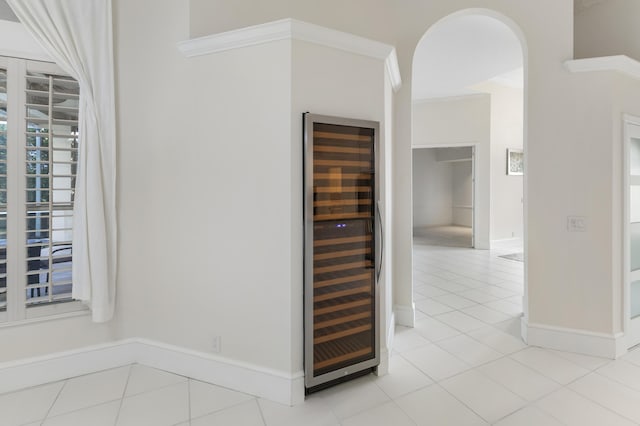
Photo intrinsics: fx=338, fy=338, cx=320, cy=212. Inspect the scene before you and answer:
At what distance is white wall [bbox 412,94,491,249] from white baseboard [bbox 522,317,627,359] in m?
4.93

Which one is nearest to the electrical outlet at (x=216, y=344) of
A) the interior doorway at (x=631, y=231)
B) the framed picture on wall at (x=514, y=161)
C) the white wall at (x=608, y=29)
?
the interior doorway at (x=631, y=231)

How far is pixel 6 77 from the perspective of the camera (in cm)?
235

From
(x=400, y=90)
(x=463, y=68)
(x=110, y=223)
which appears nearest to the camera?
(x=110, y=223)

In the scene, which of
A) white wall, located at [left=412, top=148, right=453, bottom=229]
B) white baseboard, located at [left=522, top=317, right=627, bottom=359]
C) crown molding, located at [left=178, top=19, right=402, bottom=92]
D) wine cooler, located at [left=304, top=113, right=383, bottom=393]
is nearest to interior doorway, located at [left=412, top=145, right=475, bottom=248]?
white wall, located at [left=412, top=148, right=453, bottom=229]

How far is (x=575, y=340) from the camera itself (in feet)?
9.51

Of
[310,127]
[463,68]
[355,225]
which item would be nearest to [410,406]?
[355,225]

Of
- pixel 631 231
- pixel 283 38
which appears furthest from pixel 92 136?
pixel 631 231

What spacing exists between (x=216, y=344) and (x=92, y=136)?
5.77ft

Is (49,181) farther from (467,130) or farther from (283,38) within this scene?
(467,130)

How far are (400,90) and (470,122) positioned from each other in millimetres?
4971

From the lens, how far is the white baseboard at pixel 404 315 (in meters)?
3.47

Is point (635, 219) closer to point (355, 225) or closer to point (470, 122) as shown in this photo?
point (355, 225)

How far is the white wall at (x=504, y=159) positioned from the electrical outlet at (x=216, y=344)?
7.01 m

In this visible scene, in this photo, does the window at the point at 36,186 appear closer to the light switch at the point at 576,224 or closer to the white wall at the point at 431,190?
the light switch at the point at 576,224
